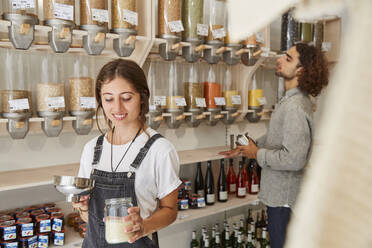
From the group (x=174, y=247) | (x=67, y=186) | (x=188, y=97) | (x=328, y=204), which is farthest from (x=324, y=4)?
(x=174, y=247)

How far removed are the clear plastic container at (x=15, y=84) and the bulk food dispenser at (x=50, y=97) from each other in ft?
0.18

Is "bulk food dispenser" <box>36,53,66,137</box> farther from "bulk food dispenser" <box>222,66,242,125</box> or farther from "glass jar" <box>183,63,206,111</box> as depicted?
"bulk food dispenser" <box>222,66,242,125</box>

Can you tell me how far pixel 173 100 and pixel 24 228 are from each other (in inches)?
41.3

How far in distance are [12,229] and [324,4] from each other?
1.79 metres

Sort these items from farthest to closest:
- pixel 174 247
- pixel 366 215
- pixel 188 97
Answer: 1. pixel 174 247
2. pixel 188 97
3. pixel 366 215

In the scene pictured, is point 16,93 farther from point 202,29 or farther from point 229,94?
point 229,94

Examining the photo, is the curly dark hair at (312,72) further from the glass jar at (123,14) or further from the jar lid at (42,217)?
the jar lid at (42,217)

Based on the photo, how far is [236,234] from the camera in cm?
276

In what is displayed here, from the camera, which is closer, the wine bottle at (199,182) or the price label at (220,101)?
the price label at (220,101)

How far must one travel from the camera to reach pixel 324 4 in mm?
157

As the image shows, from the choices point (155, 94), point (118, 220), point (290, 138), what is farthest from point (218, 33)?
point (118, 220)

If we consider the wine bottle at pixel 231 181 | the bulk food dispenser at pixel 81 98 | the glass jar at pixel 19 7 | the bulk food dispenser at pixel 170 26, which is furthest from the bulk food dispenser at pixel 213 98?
the glass jar at pixel 19 7

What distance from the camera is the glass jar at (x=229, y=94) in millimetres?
2416

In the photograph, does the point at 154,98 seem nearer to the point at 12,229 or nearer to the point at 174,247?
the point at 12,229
